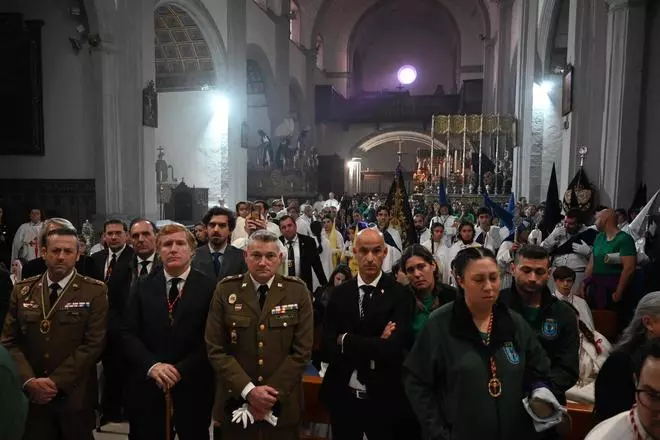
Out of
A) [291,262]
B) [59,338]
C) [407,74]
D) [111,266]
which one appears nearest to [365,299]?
[59,338]

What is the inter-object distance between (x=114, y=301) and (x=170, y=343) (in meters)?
0.96

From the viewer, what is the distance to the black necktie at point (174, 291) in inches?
117

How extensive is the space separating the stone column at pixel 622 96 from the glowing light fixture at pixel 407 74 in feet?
85.3

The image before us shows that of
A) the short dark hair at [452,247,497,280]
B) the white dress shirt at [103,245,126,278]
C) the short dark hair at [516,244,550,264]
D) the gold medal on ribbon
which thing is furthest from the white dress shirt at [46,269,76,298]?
the short dark hair at [516,244,550,264]

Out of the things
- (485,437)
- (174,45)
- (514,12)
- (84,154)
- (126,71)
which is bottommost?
(485,437)

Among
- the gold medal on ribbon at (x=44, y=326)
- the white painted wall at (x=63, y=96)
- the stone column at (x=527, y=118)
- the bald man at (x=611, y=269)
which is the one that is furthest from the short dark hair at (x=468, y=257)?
the stone column at (x=527, y=118)

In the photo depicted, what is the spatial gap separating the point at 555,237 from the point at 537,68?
823 centimetres

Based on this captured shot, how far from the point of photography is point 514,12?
17.9 metres

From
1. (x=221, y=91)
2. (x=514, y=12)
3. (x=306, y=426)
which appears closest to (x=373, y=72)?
(x=514, y=12)

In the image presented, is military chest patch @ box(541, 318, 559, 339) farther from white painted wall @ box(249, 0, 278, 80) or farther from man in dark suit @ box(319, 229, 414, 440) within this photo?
white painted wall @ box(249, 0, 278, 80)

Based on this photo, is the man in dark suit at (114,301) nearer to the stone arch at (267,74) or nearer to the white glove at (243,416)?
the white glove at (243,416)

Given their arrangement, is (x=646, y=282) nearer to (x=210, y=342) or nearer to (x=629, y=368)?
(x=629, y=368)

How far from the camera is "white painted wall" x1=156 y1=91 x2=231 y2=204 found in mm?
15195

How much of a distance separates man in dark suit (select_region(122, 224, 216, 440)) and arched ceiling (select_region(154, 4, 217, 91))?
12212mm
